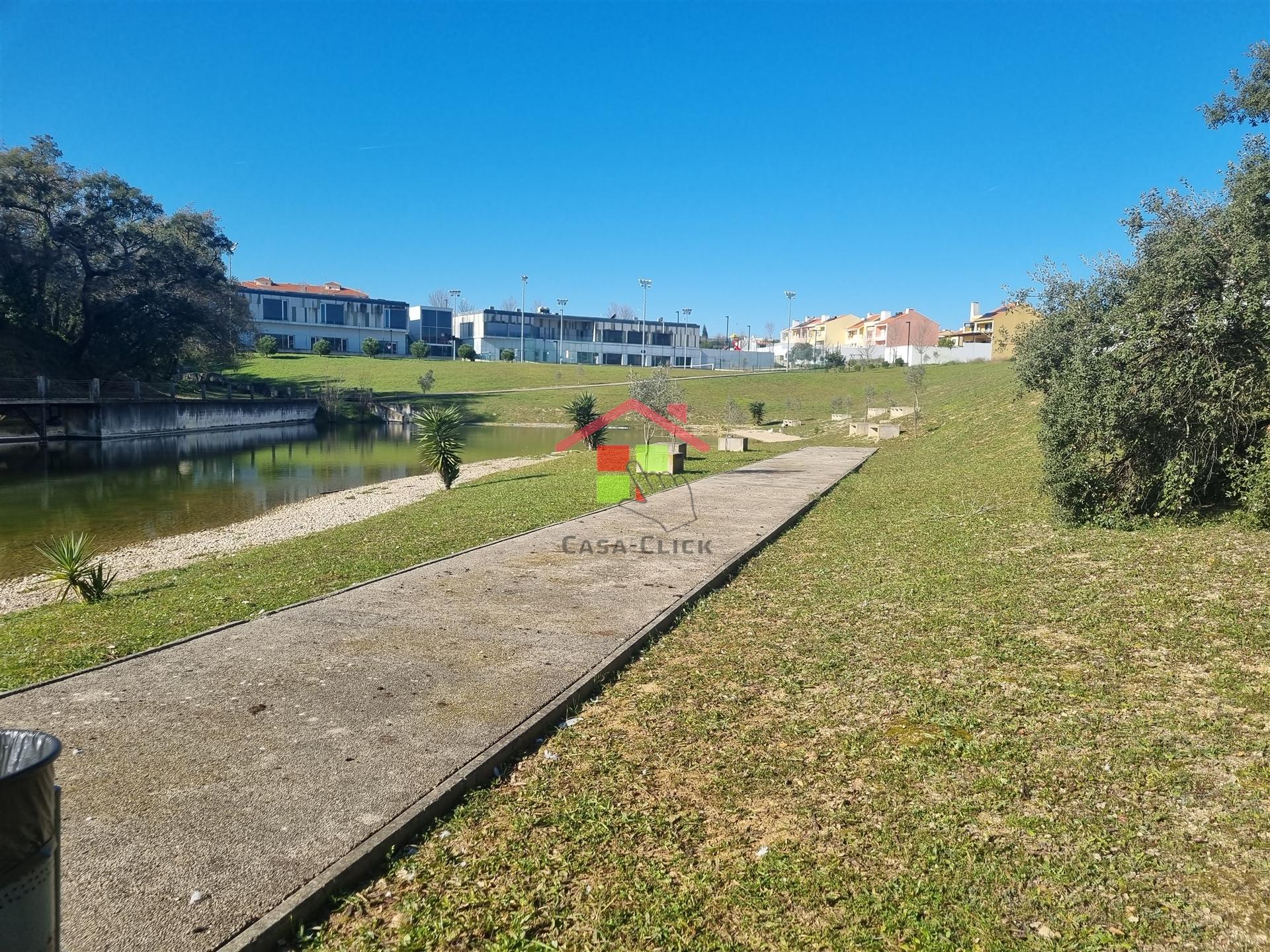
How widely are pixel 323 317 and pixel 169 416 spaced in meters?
57.9

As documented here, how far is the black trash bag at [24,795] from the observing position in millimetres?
1960

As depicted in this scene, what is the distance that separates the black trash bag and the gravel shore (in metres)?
9.25

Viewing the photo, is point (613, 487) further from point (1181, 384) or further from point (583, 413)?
point (583, 413)

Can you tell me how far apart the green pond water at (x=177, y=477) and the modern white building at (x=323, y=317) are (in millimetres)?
53034

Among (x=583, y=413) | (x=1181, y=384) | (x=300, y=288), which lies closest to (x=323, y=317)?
(x=300, y=288)

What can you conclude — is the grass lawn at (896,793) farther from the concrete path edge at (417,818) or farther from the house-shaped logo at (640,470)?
the house-shaped logo at (640,470)

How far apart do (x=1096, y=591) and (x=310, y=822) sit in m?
6.98

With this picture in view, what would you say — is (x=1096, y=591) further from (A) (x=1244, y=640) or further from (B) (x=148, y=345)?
(B) (x=148, y=345)

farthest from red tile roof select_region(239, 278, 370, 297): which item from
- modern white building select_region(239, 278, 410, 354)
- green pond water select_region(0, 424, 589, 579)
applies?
green pond water select_region(0, 424, 589, 579)

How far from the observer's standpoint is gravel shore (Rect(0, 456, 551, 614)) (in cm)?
1149

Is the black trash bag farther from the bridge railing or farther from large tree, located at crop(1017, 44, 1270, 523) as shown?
the bridge railing

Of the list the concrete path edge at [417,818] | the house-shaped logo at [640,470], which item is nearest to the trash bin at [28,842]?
the concrete path edge at [417,818]

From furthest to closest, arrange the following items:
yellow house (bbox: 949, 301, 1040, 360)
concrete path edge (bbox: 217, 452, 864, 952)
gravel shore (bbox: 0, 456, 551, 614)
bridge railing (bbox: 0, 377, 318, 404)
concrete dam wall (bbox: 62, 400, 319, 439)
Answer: yellow house (bbox: 949, 301, 1040, 360), concrete dam wall (bbox: 62, 400, 319, 439), bridge railing (bbox: 0, 377, 318, 404), gravel shore (bbox: 0, 456, 551, 614), concrete path edge (bbox: 217, 452, 864, 952)

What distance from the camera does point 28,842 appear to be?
2.02 metres
